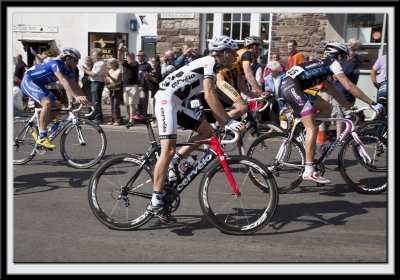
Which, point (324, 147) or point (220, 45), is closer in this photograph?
point (220, 45)

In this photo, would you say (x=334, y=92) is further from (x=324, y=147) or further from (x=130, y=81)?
(x=130, y=81)

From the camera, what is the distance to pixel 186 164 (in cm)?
516

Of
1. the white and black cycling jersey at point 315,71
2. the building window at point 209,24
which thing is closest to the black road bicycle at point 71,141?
the white and black cycling jersey at point 315,71

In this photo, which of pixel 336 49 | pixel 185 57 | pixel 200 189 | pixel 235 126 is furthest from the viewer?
pixel 185 57

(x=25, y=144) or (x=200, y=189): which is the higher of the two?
(x=25, y=144)

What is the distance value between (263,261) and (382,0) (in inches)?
116

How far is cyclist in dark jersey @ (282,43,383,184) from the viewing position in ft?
20.2

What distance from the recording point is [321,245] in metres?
4.66

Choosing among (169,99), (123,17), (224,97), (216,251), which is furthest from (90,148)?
(123,17)

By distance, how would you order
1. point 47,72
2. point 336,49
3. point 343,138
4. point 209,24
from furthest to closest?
point 209,24
point 47,72
point 343,138
point 336,49

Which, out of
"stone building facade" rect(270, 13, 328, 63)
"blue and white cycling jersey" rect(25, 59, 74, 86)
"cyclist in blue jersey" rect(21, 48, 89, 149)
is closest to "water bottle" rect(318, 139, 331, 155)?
"cyclist in blue jersey" rect(21, 48, 89, 149)

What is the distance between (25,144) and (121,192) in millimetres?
3568

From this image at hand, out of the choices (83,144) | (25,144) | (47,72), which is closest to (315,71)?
(83,144)

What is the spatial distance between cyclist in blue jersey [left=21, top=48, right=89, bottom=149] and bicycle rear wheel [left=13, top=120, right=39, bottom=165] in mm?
178
